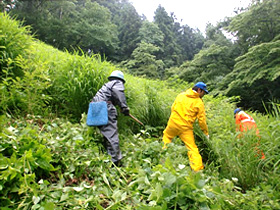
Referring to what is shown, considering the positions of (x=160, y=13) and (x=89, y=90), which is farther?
(x=160, y=13)

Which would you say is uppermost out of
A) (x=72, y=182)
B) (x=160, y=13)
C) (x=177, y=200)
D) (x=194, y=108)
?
(x=160, y=13)

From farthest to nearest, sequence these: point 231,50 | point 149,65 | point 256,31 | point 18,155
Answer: point 149,65
point 231,50
point 256,31
point 18,155

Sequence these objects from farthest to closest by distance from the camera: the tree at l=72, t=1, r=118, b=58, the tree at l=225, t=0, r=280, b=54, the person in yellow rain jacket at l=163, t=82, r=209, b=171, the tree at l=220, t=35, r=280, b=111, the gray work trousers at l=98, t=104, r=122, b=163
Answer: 1. the tree at l=72, t=1, r=118, b=58
2. the tree at l=225, t=0, r=280, b=54
3. the tree at l=220, t=35, r=280, b=111
4. the person in yellow rain jacket at l=163, t=82, r=209, b=171
5. the gray work trousers at l=98, t=104, r=122, b=163

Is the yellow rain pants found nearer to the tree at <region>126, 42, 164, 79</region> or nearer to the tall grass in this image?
the tall grass

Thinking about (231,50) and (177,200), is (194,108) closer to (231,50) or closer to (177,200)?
(177,200)

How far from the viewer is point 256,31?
43.0 feet

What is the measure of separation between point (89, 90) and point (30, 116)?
1.13m

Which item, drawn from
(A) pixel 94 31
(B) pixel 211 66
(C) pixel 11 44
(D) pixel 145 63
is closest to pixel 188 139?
(C) pixel 11 44

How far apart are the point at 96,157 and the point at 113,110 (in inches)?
39.2

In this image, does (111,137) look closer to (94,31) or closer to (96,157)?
(96,157)

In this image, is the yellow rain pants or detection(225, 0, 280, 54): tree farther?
detection(225, 0, 280, 54): tree

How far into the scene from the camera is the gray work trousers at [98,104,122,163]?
9.18 feet

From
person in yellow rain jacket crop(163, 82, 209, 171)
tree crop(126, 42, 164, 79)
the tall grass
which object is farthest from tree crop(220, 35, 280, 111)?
the tall grass

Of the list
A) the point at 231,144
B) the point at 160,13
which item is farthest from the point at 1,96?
the point at 160,13
